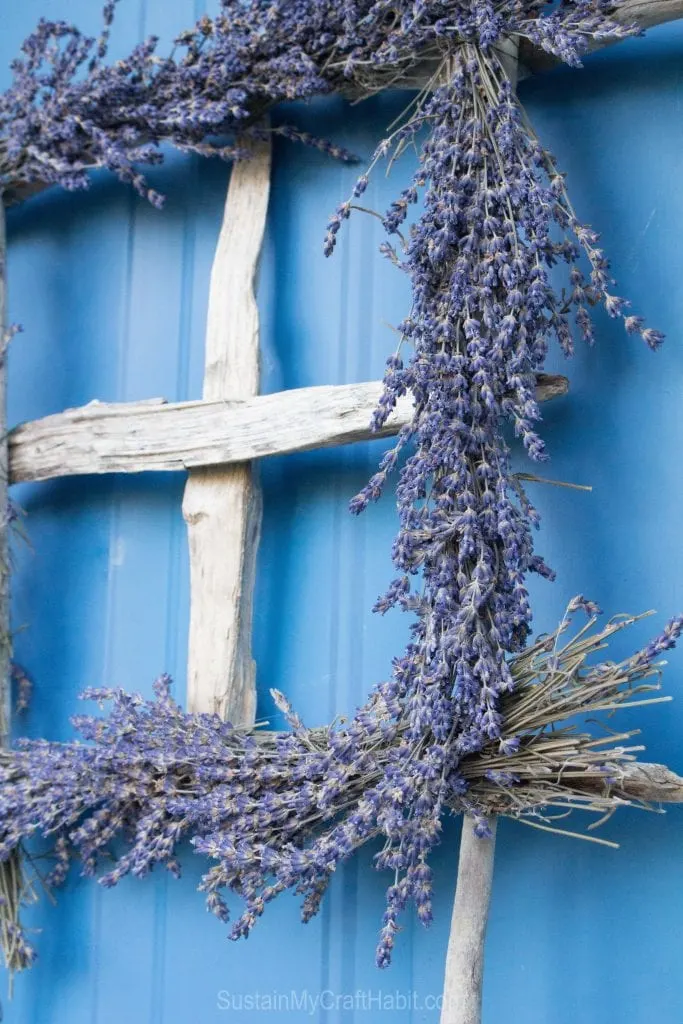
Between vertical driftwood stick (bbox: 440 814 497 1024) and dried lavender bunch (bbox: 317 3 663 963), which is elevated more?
dried lavender bunch (bbox: 317 3 663 963)

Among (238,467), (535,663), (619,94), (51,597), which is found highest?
(619,94)

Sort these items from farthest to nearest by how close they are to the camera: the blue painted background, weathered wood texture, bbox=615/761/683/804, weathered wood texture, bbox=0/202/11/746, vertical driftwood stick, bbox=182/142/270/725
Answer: weathered wood texture, bbox=0/202/11/746 < vertical driftwood stick, bbox=182/142/270/725 < the blue painted background < weathered wood texture, bbox=615/761/683/804

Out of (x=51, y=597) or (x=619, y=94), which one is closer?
(x=619, y=94)

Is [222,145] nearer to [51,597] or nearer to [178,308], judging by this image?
[178,308]

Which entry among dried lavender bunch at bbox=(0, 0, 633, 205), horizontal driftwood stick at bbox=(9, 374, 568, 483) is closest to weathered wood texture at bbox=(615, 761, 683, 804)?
horizontal driftwood stick at bbox=(9, 374, 568, 483)

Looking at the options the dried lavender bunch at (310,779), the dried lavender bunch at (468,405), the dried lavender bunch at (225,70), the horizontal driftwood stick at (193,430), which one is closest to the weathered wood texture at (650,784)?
the dried lavender bunch at (310,779)

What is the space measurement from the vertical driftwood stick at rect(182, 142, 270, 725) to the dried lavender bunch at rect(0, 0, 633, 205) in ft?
0.46

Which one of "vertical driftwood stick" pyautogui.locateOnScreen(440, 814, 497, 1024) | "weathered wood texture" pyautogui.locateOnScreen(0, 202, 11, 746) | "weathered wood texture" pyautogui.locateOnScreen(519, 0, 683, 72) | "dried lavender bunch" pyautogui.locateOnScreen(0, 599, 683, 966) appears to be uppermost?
"weathered wood texture" pyautogui.locateOnScreen(519, 0, 683, 72)

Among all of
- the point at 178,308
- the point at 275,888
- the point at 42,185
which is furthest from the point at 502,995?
the point at 42,185

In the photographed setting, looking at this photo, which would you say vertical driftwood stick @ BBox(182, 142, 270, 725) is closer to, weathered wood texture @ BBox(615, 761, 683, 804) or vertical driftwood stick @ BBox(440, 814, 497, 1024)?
vertical driftwood stick @ BBox(440, 814, 497, 1024)

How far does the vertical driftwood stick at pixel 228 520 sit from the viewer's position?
1.54m

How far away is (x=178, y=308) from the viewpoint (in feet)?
5.87

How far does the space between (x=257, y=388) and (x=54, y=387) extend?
0.44m

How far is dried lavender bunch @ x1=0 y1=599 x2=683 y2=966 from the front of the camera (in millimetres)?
1253
